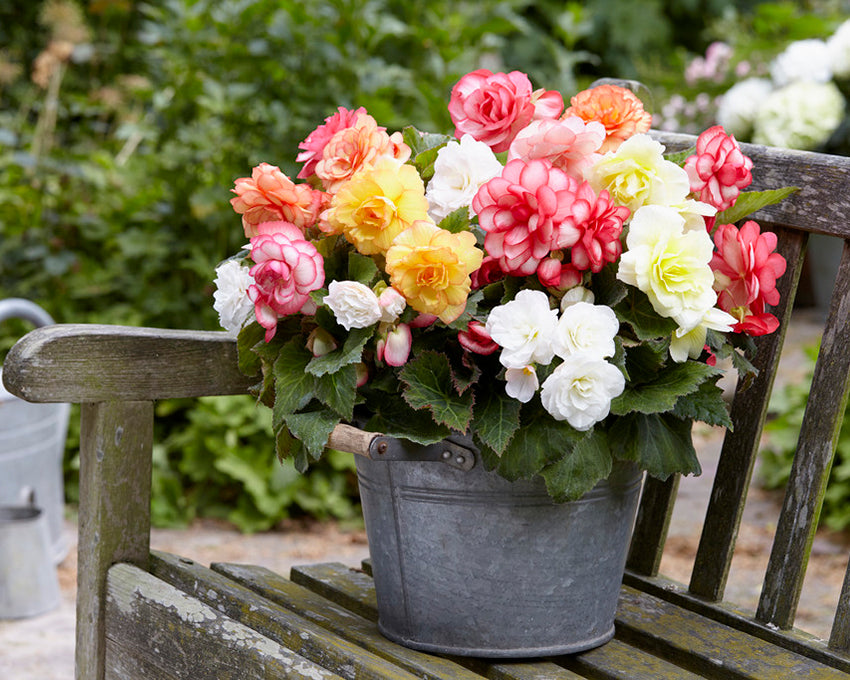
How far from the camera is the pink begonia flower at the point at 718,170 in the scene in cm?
110

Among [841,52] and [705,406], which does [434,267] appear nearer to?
[705,406]

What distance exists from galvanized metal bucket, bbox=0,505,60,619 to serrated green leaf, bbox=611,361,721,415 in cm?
204

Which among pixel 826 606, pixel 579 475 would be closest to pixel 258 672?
pixel 579 475

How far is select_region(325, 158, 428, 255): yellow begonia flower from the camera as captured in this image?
1043 millimetres

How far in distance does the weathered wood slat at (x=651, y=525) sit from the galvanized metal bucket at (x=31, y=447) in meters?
1.77

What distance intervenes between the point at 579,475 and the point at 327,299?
11.8 inches

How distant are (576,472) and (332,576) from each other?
569 mm

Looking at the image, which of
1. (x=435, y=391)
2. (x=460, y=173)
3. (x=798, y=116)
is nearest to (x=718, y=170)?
(x=460, y=173)

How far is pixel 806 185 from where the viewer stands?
128 centimetres

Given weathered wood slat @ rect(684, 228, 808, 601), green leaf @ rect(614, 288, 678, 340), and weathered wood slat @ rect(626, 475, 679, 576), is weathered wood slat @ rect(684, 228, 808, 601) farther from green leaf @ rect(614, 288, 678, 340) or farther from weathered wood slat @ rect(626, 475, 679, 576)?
green leaf @ rect(614, 288, 678, 340)

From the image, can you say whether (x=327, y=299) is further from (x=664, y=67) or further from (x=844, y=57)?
(x=664, y=67)

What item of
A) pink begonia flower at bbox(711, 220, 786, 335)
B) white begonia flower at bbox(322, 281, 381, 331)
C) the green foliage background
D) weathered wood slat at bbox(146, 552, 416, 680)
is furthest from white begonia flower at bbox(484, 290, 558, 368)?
the green foliage background

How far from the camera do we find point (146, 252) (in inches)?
137

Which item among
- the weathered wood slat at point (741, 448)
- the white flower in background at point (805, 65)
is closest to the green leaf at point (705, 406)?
the weathered wood slat at point (741, 448)
